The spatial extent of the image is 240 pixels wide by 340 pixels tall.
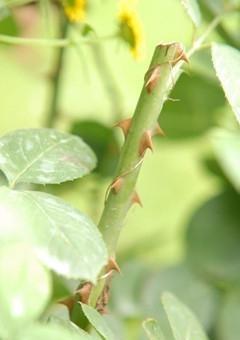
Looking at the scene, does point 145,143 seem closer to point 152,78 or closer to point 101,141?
point 152,78

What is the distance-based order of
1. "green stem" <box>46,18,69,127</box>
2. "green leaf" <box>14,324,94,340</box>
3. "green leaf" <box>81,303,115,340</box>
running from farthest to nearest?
"green stem" <box>46,18,69,127</box> < "green leaf" <box>81,303,115,340</box> < "green leaf" <box>14,324,94,340</box>

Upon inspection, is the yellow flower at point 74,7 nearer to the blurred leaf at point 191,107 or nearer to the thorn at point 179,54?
the thorn at point 179,54

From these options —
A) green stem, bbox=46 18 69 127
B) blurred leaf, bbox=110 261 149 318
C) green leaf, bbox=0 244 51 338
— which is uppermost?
green leaf, bbox=0 244 51 338

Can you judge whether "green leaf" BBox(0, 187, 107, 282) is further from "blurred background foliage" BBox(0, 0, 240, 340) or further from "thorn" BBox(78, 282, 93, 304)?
"blurred background foliage" BBox(0, 0, 240, 340)

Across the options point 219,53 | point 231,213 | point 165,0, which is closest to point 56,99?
point 231,213

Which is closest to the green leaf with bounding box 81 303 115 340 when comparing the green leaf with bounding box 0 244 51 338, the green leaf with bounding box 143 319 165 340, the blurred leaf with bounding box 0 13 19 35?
the green leaf with bounding box 143 319 165 340

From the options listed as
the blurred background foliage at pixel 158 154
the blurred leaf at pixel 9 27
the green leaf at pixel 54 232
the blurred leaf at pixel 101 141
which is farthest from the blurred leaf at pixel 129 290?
the green leaf at pixel 54 232
